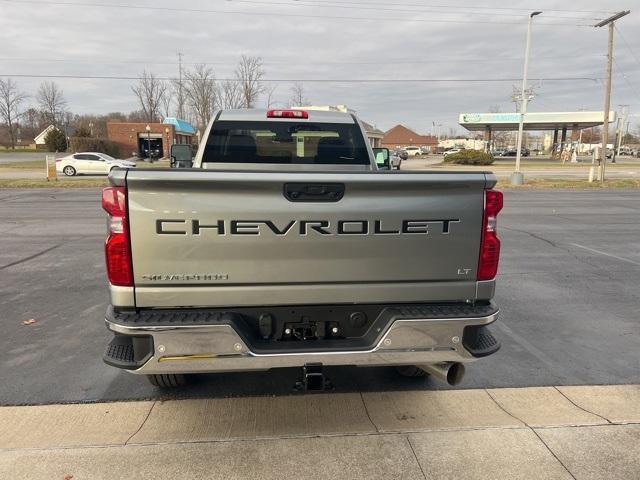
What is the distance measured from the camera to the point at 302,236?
2.66 m

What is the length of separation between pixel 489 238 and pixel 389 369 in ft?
5.66

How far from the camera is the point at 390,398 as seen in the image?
3.67m

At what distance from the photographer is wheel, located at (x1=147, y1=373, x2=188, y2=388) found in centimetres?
356

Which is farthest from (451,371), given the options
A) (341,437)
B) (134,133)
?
(134,133)

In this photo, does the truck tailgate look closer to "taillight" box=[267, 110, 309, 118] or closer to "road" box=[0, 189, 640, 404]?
"road" box=[0, 189, 640, 404]

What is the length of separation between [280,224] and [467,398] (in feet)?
6.84

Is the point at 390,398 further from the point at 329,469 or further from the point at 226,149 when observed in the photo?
the point at 226,149

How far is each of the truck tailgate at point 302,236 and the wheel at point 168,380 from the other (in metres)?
1.16

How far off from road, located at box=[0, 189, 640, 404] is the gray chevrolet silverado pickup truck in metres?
1.17

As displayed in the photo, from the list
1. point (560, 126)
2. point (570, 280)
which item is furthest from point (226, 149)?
point (560, 126)

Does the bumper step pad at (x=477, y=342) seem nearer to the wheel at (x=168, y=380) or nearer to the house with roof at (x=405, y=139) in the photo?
the wheel at (x=168, y=380)

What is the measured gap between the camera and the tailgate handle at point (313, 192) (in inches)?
104

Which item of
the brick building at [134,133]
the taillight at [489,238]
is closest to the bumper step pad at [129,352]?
the taillight at [489,238]

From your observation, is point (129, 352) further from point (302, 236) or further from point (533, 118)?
point (533, 118)
